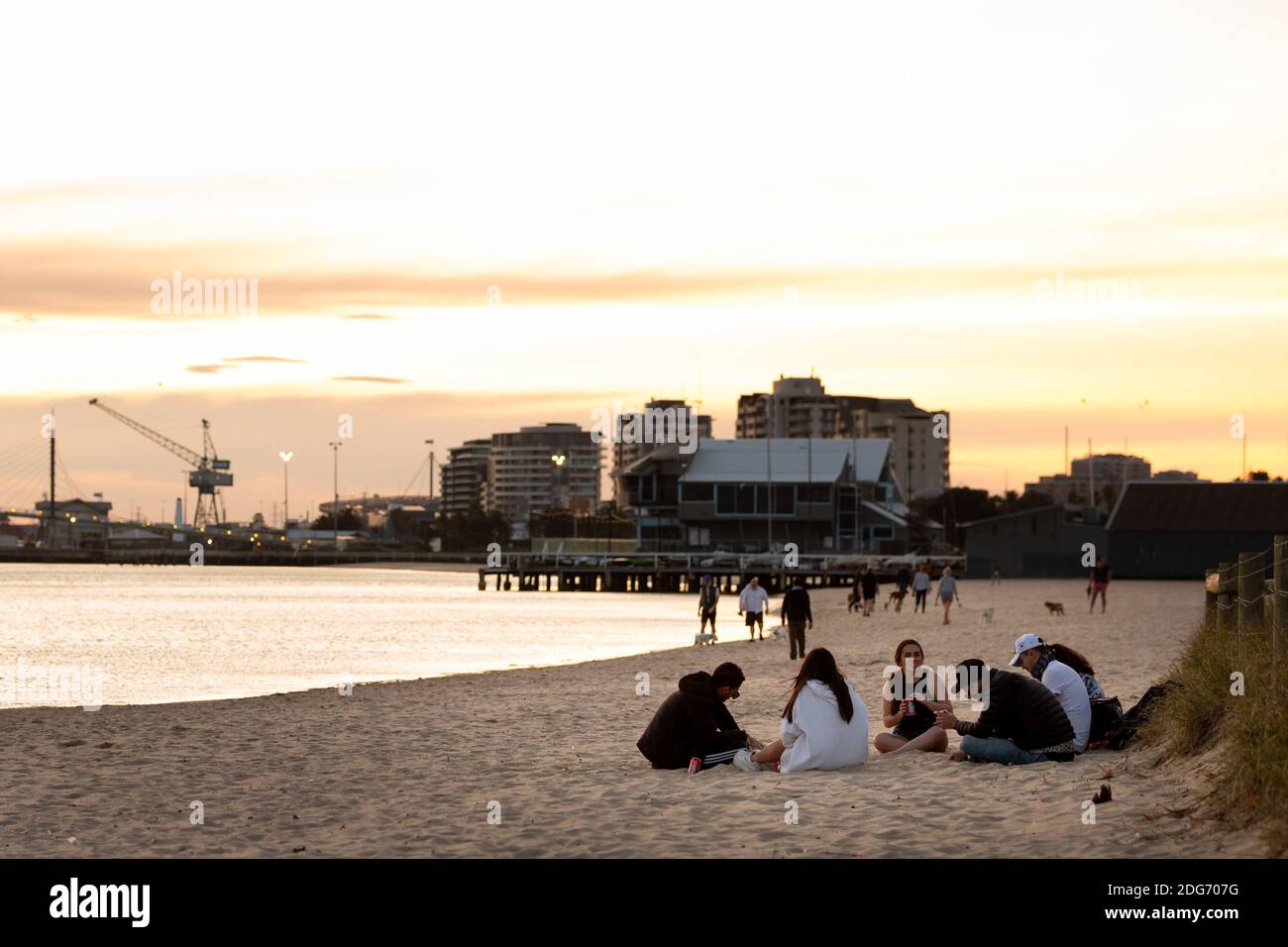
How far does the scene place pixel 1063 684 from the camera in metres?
12.9

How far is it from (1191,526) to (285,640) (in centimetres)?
5548

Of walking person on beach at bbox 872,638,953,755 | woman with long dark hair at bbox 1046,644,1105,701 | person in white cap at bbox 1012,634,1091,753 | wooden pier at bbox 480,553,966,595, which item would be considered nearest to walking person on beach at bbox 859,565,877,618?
walking person on beach at bbox 872,638,953,755

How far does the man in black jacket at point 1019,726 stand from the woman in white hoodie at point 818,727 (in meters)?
0.96

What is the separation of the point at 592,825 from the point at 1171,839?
412 cm

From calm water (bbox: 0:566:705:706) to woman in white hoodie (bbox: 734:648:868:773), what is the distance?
18.9m

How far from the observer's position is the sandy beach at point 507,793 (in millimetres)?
10305

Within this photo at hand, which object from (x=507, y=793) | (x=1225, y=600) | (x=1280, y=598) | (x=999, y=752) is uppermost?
(x=1280, y=598)

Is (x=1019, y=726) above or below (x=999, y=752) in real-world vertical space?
above

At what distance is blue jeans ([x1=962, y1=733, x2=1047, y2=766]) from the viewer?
12.6 m

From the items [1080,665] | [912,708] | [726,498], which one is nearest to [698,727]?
[912,708]

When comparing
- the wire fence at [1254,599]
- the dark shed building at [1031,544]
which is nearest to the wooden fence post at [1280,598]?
the wire fence at [1254,599]
